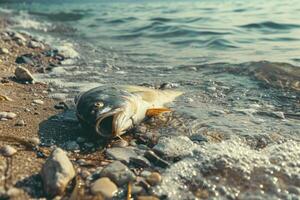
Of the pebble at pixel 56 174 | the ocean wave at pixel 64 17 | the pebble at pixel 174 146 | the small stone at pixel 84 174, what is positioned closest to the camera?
the pebble at pixel 56 174

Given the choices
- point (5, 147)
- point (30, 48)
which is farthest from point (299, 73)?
point (30, 48)

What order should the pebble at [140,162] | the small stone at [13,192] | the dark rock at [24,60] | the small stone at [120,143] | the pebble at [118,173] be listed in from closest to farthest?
the small stone at [13,192] → the pebble at [118,173] → the pebble at [140,162] → the small stone at [120,143] → the dark rock at [24,60]

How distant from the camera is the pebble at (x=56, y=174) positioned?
→ 3.69 m

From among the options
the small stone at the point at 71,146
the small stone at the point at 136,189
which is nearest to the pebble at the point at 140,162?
the small stone at the point at 136,189

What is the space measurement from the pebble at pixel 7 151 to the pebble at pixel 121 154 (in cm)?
98

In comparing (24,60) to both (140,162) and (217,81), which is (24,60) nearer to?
(217,81)

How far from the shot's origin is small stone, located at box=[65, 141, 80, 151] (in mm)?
4759

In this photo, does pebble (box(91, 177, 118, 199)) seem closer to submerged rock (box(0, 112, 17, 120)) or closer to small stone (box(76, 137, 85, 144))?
small stone (box(76, 137, 85, 144))

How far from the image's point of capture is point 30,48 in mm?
12406

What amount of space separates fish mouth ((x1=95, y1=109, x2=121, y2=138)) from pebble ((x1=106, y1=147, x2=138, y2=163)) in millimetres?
235

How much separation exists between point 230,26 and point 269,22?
5.47ft

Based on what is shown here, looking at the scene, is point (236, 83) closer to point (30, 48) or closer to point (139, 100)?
point (139, 100)

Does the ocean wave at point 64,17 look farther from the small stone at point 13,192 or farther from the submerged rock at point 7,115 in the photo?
the small stone at point 13,192

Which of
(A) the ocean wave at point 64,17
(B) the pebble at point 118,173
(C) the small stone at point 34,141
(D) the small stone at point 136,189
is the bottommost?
(A) the ocean wave at point 64,17
